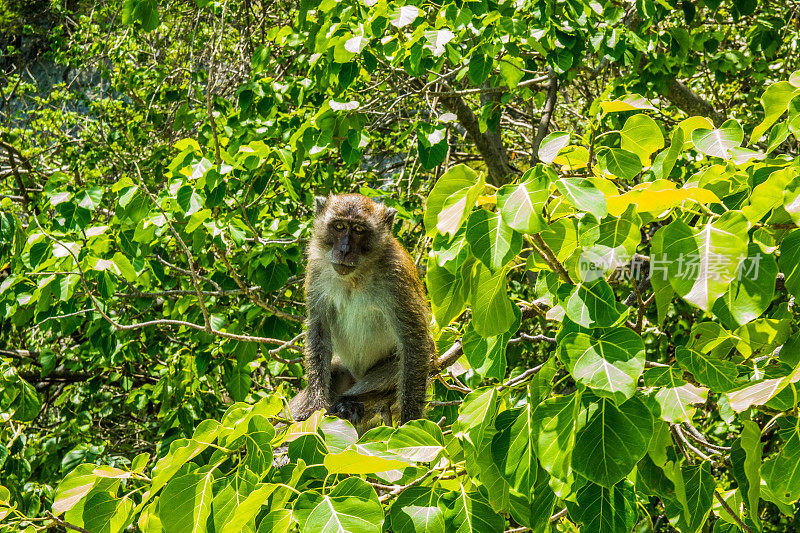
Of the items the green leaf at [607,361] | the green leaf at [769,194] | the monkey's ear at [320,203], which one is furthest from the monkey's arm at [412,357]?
the green leaf at [769,194]

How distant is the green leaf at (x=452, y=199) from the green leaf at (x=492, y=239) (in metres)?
0.05

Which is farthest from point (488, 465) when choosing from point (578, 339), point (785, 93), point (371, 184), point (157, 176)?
point (371, 184)

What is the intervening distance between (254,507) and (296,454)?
0.34 metres

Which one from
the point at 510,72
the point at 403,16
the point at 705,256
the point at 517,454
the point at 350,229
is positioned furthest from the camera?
the point at 350,229

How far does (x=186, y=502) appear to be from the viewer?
209 cm

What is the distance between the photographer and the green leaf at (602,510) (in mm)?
2045

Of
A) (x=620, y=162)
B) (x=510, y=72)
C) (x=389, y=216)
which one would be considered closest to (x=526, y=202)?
(x=620, y=162)

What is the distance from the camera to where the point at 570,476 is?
1.97 m

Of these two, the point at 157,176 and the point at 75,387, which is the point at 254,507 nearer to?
the point at 157,176

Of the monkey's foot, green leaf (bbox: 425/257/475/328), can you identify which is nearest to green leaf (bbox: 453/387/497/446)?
green leaf (bbox: 425/257/475/328)

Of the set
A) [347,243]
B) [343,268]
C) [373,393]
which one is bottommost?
[373,393]

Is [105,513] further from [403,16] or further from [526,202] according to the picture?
[403,16]

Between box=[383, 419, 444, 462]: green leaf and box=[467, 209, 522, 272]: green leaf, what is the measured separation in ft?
2.43

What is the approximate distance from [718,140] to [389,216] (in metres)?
3.21
